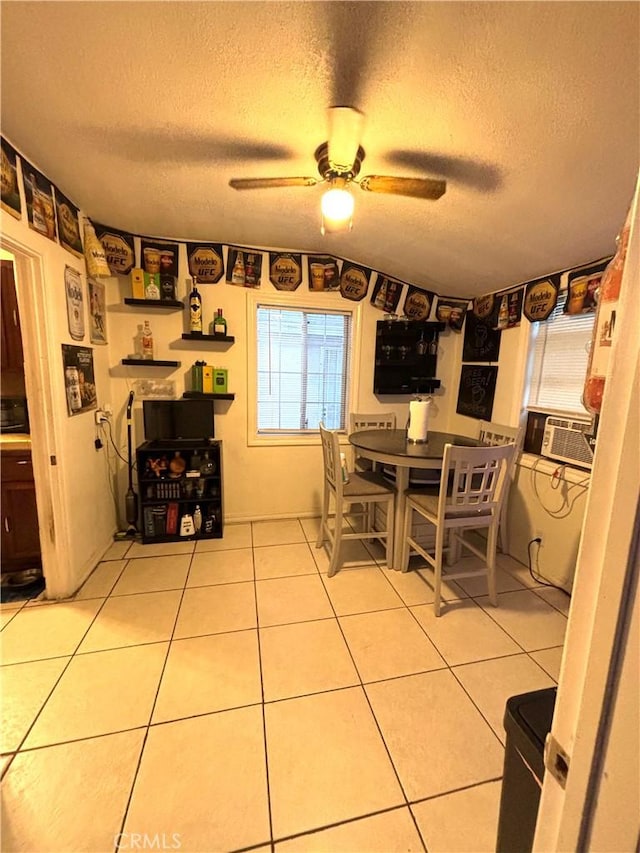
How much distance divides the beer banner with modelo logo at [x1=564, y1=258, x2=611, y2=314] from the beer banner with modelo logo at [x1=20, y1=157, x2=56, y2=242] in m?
3.20

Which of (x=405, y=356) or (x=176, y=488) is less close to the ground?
(x=405, y=356)

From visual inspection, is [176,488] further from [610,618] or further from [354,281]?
[610,618]

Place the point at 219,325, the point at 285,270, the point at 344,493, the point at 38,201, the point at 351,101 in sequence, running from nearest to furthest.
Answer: the point at 351,101
the point at 38,201
the point at 344,493
the point at 219,325
the point at 285,270

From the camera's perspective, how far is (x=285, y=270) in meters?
3.10

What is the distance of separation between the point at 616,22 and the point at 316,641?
2.56m

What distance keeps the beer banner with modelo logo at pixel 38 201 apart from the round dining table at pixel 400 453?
88.3 inches

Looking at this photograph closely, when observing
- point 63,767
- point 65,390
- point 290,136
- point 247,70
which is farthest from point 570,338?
point 63,767

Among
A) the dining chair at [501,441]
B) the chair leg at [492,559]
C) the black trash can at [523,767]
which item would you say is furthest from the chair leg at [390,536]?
the black trash can at [523,767]

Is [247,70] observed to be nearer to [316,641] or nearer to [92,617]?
[316,641]

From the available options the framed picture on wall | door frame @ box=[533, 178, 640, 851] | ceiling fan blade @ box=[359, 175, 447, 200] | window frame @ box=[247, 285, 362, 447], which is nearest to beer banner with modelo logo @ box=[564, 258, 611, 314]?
ceiling fan blade @ box=[359, 175, 447, 200]

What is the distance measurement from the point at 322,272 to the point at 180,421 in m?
1.80

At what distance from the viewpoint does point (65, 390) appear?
7.03ft

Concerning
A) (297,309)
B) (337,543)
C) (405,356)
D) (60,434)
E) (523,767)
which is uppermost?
(297,309)

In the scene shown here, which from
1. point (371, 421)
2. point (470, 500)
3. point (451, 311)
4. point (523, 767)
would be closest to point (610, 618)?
point (523, 767)
